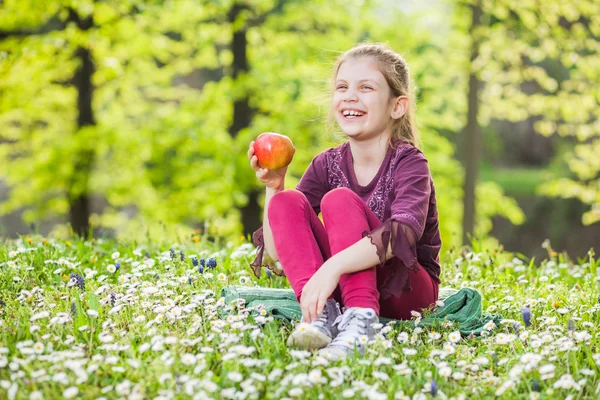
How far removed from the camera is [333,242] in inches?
108

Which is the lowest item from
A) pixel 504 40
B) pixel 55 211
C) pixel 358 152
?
pixel 55 211

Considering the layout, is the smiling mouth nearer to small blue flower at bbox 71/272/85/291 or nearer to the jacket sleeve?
the jacket sleeve

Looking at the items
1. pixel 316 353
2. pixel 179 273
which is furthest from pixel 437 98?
pixel 316 353

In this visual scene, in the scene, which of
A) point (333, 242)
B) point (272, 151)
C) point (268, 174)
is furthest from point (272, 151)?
point (333, 242)

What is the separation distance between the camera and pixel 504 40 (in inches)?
341

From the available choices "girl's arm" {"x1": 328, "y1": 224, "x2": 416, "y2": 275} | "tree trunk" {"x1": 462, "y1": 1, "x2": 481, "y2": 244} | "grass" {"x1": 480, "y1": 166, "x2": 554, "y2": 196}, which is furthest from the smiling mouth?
"grass" {"x1": 480, "y1": 166, "x2": 554, "y2": 196}

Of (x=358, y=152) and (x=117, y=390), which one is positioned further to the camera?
(x=358, y=152)

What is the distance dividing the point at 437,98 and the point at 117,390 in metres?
8.15

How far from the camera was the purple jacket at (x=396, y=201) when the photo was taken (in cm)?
262

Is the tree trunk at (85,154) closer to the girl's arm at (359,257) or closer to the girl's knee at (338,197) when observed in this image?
the girl's knee at (338,197)

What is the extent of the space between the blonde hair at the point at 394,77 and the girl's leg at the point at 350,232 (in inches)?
18.6

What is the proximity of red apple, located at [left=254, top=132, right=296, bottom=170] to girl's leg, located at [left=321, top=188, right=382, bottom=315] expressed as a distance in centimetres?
29

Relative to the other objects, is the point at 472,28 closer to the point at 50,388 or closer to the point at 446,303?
the point at 446,303

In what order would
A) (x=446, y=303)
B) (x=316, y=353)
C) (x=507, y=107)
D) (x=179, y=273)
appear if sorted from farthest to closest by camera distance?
(x=507, y=107) < (x=179, y=273) < (x=446, y=303) < (x=316, y=353)
